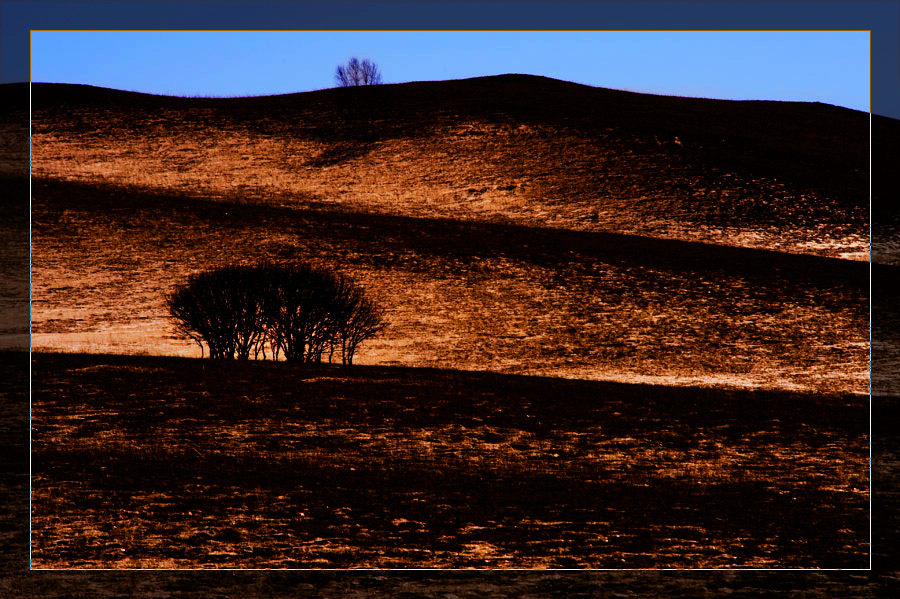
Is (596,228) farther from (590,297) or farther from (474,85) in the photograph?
(474,85)

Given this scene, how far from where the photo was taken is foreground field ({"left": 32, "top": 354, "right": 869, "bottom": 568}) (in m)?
7.20

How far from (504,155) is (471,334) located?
47.3ft

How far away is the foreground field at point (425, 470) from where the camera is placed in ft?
23.6

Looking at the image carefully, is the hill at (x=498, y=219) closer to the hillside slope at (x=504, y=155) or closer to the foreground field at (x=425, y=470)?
the hillside slope at (x=504, y=155)

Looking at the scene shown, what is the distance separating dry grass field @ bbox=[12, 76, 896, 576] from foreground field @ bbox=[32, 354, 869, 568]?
4 cm

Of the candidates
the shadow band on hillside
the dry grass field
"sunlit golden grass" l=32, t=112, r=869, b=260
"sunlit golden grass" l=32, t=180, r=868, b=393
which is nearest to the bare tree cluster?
the dry grass field

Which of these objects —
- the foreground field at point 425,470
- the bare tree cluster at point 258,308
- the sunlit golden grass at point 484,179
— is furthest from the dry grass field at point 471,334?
the bare tree cluster at point 258,308

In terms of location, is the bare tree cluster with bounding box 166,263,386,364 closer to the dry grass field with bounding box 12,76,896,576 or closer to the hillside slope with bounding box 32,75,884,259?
the dry grass field with bounding box 12,76,896,576

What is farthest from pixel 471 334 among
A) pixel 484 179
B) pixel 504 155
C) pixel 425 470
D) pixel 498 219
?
pixel 504 155

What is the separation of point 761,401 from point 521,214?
16329 mm

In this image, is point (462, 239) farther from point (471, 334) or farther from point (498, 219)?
point (471, 334)


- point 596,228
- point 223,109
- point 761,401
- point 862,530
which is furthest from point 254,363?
point 223,109

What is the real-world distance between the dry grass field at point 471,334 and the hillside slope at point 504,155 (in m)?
0.15

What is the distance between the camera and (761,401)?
1171cm
